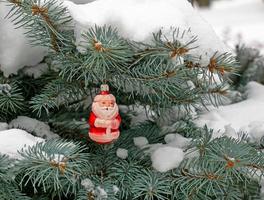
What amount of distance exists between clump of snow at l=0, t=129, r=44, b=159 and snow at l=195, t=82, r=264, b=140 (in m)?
0.47

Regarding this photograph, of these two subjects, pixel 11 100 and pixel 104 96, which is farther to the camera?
pixel 11 100

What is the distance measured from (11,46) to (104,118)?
0.30 meters

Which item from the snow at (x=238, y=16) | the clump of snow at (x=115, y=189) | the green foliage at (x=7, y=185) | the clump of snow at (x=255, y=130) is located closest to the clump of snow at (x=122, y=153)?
the clump of snow at (x=115, y=189)

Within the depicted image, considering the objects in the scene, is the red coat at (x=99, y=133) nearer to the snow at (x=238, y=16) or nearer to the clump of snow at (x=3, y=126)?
the clump of snow at (x=3, y=126)

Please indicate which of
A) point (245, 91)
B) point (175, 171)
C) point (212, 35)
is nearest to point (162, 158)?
point (175, 171)

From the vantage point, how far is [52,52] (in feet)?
3.72

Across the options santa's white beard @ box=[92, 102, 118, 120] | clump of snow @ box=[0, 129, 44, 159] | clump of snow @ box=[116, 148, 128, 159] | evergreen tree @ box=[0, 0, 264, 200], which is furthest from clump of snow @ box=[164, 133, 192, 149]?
clump of snow @ box=[0, 129, 44, 159]

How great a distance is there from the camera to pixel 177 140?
130cm

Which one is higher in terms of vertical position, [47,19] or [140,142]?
[47,19]

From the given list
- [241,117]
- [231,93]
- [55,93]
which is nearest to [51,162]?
[55,93]

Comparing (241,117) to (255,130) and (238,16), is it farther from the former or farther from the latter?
(238,16)

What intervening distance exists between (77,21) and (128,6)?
13 centimetres

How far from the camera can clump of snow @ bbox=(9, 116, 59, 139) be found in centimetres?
127

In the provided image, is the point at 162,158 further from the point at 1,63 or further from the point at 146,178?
the point at 1,63
